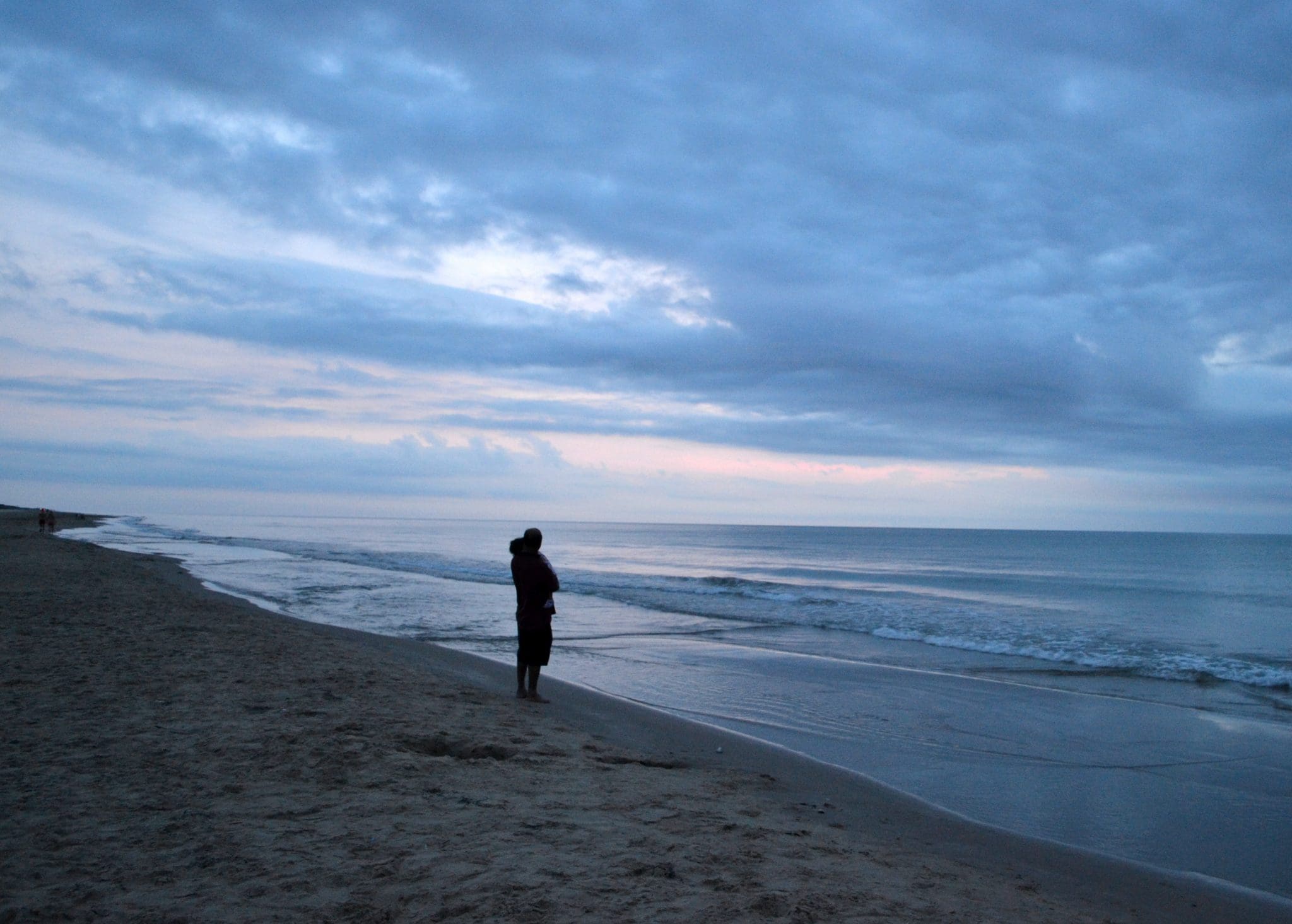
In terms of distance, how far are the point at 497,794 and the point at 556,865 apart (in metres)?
1.35

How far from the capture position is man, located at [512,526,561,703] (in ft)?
29.7

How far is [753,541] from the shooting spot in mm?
107062

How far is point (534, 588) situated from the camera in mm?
9039

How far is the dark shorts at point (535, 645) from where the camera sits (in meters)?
9.16

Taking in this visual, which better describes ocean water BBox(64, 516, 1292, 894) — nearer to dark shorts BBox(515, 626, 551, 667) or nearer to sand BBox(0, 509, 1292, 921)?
sand BBox(0, 509, 1292, 921)

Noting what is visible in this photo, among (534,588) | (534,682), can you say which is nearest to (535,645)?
(534,682)

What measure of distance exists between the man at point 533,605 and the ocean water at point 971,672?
1632mm

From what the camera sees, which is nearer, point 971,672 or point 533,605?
point 533,605

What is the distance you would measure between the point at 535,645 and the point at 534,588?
0.72 m

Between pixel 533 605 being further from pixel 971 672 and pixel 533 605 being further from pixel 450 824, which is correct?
pixel 971 672

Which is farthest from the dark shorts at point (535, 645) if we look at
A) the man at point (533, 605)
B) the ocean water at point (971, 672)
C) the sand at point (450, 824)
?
the ocean water at point (971, 672)

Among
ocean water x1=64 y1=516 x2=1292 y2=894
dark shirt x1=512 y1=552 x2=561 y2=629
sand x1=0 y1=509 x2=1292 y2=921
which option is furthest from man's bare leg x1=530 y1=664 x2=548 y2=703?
ocean water x1=64 y1=516 x2=1292 y2=894

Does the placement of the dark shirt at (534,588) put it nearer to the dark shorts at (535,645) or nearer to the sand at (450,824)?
the dark shorts at (535,645)

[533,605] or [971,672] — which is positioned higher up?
[533,605]
